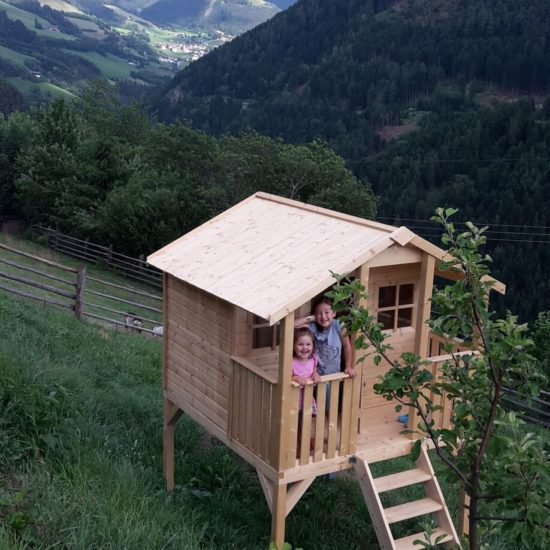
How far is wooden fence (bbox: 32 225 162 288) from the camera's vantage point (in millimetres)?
30219

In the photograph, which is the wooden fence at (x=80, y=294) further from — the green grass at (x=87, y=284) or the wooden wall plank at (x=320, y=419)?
the wooden wall plank at (x=320, y=419)

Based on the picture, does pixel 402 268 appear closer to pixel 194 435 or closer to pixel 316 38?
pixel 194 435

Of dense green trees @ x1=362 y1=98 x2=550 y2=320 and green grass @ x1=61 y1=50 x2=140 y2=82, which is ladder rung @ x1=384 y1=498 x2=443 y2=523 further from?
green grass @ x1=61 y1=50 x2=140 y2=82

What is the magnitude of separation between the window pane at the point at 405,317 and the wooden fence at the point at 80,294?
856 centimetres

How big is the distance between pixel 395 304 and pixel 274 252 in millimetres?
1422

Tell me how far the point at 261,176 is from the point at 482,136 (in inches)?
2208

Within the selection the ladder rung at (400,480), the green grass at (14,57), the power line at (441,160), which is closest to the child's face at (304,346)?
the ladder rung at (400,480)

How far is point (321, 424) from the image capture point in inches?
261

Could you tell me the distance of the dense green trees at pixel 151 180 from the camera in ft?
107

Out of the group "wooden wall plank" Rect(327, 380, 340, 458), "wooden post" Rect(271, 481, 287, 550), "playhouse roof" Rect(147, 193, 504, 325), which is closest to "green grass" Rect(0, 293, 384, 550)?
"wooden post" Rect(271, 481, 287, 550)

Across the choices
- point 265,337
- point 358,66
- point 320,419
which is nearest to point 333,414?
point 320,419

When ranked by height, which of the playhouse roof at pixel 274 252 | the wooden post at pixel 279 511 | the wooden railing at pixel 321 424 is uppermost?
the playhouse roof at pixel 274 252

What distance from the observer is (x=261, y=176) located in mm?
34688

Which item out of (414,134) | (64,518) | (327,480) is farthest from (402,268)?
(414,134)
